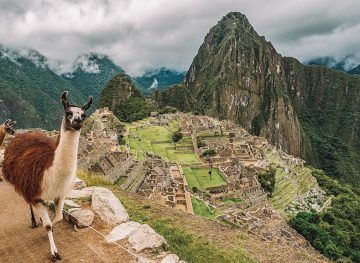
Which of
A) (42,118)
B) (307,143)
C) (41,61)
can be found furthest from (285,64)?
(42,118)

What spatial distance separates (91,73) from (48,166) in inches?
3952

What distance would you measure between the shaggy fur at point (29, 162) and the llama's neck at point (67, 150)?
0.19 m

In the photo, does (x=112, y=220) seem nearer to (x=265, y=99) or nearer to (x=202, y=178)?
(x=202, y=178)

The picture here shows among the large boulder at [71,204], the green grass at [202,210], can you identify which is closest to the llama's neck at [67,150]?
the large boulder at [71,204]

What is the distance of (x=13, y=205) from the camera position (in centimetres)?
620

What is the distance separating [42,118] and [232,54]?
76972mm

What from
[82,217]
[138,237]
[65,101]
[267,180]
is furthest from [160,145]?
[65,101]

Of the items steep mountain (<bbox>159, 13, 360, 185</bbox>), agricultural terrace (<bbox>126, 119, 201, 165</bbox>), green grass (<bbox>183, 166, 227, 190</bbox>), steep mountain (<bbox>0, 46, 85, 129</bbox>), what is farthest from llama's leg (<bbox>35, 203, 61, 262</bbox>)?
steep mountain (<bbox>159, 13, 360, 185</bbox>)

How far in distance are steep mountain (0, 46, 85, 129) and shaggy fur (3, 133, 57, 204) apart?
50.0 meters

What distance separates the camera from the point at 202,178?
28969mm

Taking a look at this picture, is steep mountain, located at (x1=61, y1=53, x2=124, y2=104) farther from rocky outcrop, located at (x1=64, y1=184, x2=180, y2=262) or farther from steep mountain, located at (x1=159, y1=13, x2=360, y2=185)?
rocky outcrop, located at (x1=64, y1=184, x2=180, y2=262)

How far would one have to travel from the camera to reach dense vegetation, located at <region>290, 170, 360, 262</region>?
22.9 metres

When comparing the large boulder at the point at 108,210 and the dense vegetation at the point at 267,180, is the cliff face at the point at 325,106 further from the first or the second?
the large boulder at the point at 108,210

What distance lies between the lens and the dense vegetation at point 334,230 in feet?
75.0
